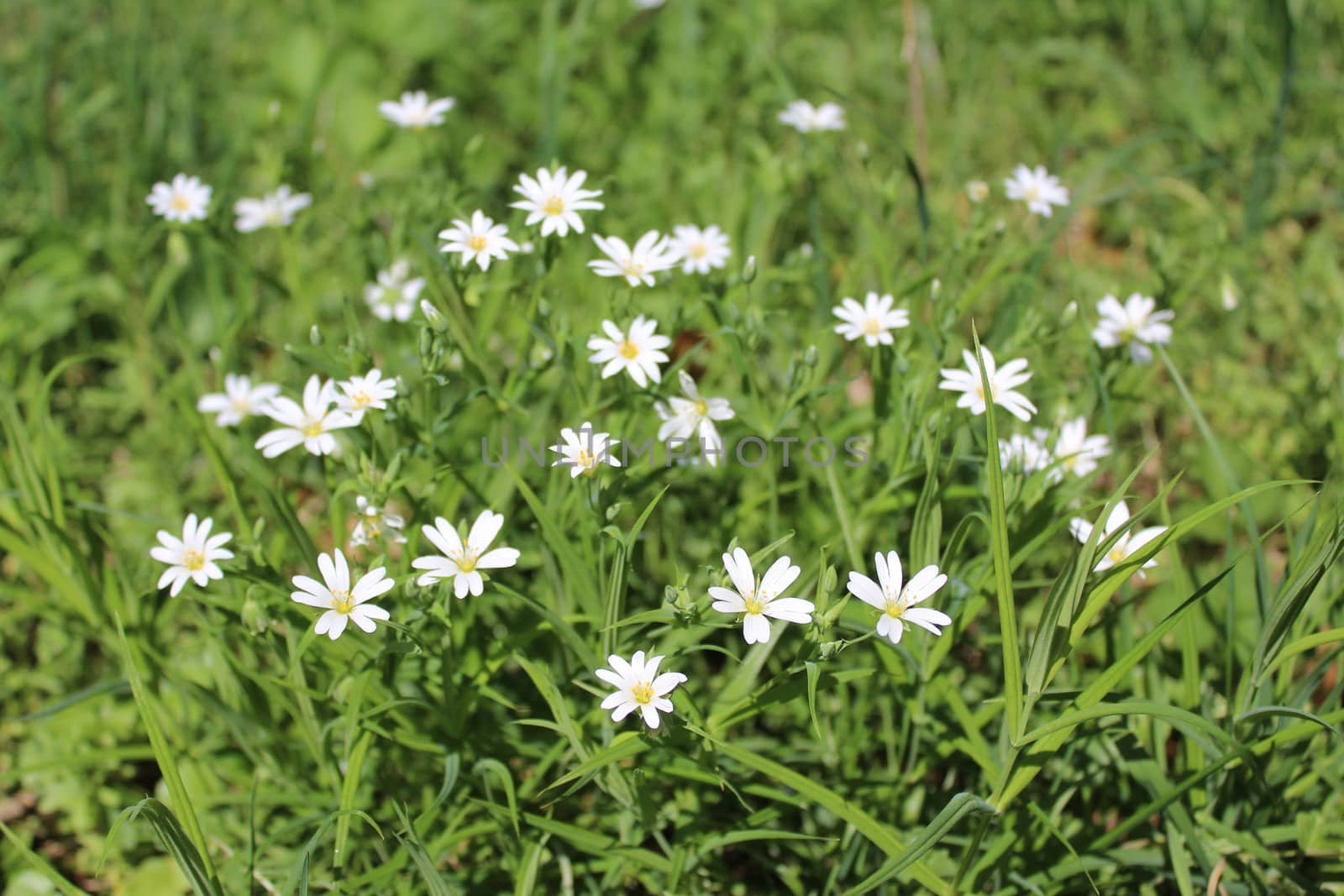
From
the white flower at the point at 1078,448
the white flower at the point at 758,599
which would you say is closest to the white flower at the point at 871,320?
the white flower at the point at 1078,448

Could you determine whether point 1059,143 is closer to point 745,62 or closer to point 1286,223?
point 1286,223

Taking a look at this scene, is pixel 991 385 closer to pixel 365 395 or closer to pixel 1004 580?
pixel 1004 580

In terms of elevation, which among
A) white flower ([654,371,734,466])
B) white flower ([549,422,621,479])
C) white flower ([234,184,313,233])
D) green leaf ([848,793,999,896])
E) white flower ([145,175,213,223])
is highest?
white flower ([145,175,213,223])

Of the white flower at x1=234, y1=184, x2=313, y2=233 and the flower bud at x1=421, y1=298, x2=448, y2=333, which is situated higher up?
the white flower at x1=234, y1=184, x2=313, y2=233

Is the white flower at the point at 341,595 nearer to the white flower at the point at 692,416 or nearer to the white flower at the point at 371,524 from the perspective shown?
the white flower at the point at 371,524

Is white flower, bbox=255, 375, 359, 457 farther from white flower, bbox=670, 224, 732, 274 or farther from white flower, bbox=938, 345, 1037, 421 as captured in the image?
white flower, bbox=938, 345, 1037, 421

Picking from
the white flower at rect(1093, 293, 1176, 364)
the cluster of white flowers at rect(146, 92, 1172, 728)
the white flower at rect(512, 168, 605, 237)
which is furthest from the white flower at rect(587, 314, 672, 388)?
the white flower at rect(1093, 293, 1176, 364)

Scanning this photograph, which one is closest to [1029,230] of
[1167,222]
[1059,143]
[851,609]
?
[1059,143]
